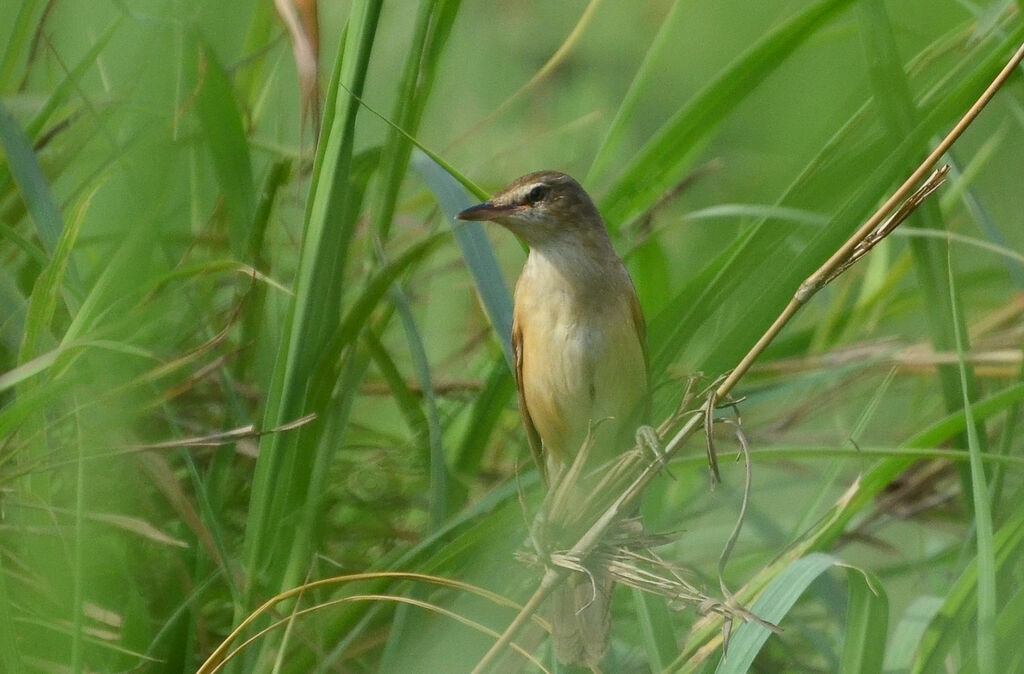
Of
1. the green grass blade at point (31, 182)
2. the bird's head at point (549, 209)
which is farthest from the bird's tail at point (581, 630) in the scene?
the green grass blade at point (31, 182)

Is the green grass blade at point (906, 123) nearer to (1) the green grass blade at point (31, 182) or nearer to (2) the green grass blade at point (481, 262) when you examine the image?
(2) the green grass blade at point (481, 262)

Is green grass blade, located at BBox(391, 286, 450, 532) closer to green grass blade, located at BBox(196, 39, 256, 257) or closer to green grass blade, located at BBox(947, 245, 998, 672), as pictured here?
green grass blade, located at BBox(196, 39, 256, 257)

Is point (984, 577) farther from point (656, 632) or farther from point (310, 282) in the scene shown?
point (310, 282)

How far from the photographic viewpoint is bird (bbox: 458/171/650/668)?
2.38 metres

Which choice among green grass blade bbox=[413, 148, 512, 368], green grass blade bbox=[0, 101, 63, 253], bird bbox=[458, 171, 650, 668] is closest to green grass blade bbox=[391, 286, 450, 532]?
green grass blade bbox=[413, 148, 512, 368]

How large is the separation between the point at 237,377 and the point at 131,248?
0.69 metres

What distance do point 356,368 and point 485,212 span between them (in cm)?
36

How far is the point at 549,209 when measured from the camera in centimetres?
247

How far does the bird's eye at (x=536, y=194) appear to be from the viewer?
8.00 feet

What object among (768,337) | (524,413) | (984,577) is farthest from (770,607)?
(524,413)

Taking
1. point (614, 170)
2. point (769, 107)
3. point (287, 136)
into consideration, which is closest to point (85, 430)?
point (287, 136)

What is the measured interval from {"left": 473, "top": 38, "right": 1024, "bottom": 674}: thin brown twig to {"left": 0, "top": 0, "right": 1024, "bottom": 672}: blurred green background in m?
0.28

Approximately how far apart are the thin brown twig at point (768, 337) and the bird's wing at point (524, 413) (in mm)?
740

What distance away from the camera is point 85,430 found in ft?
6.41
